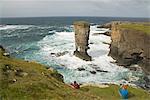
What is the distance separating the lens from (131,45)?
2213 inches

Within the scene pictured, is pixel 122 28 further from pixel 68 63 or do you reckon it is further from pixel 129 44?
pixel 68 63

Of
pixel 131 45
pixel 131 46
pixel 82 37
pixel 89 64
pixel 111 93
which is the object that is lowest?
pixel 89 64

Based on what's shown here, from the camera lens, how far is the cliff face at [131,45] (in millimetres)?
Result: 53375

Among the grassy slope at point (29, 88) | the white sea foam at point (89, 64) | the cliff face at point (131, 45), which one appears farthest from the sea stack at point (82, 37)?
the grassy slope at point (29, 88)

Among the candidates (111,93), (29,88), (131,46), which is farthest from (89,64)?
(29,88)

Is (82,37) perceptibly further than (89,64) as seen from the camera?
Yes

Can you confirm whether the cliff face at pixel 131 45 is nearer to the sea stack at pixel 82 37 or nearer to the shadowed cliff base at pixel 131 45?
the shadowed cliff base at pixel 131 45

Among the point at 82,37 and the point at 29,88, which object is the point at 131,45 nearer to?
the point at 82,37

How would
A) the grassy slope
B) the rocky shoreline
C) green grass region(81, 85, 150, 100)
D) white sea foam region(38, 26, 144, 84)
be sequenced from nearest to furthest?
the grassy slope < green grass region(81, 85, 150, 100) < white sea foam region(38, 26, 144, 84) < the rocky shoreline

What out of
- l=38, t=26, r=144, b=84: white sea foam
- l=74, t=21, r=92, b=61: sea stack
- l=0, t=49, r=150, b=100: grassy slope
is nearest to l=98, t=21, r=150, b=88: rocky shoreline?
l=38, t=26, r=144, b=84: white sea foam

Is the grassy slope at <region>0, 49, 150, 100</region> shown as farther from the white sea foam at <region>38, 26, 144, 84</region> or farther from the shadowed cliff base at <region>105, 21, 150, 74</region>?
the shadowed cliff base at <region>105, 21, 150, 74</region>

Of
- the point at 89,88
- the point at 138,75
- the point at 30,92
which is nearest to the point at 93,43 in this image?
the point at 138,75

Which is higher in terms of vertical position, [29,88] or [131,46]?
[29,88]

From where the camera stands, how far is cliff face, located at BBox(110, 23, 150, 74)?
53.4m
